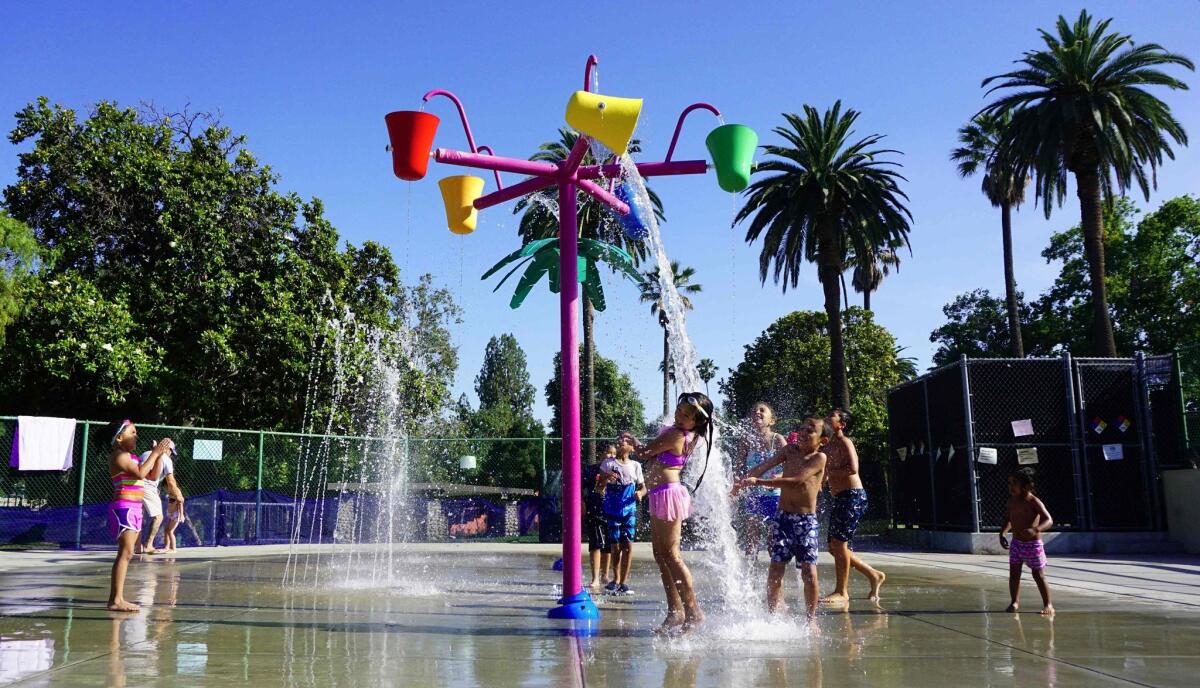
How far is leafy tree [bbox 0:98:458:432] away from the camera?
21125mm

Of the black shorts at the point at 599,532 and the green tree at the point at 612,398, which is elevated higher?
the green tree at the point at 612,398

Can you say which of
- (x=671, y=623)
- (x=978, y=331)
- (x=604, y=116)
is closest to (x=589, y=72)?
(x=604, y=116)

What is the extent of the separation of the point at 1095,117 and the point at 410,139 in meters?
20.9

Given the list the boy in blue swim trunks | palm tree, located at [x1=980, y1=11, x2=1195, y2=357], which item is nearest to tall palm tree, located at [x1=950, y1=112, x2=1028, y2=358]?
palm tree, located at [x1=980, y1=11, x2=1195, y2=357]

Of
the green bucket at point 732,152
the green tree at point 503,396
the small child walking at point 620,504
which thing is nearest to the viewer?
the green bucket at point 732,152

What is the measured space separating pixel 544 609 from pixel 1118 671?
4594 millimetres

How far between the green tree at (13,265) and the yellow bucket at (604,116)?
17557mm

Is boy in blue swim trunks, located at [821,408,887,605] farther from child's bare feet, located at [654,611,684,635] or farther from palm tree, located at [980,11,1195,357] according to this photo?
palm tree, located at [980,11,1195,357]

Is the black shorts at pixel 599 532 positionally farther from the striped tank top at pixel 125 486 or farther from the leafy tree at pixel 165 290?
the leafy tree at pixel 165 290

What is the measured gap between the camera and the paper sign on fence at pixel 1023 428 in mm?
15297

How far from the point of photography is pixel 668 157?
7547mm

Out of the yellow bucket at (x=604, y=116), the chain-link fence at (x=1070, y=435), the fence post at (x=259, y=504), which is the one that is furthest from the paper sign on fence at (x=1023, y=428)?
the fence post at (x=259, y=504)

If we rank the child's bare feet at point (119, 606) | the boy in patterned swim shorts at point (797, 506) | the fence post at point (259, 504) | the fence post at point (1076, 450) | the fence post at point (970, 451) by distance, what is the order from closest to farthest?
the boy in patterned swim shorts at point (797, 506), the child's bare feet at point (119, 606), the fence post at point (1076, 450), the fence post at point (970, 451), the fence post at point (259, 504)

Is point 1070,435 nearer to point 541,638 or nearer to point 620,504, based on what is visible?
point 620,504
